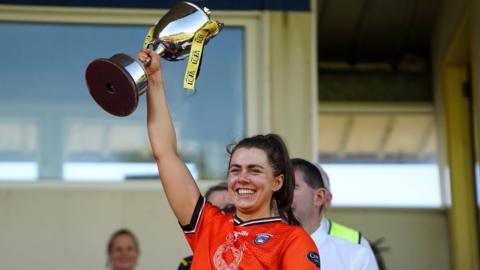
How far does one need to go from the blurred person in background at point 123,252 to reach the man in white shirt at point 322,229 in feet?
4.92

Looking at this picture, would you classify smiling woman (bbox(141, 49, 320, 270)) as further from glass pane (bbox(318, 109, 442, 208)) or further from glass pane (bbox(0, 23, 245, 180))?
glass pane (bbox(318, 109, 442, 208))

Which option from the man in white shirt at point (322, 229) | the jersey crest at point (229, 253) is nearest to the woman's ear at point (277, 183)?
the jersey crest at point (229, 253)

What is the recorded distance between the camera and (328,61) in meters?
11.1

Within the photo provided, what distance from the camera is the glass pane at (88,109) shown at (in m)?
7.61

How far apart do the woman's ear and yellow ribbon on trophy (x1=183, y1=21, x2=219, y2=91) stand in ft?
1.40

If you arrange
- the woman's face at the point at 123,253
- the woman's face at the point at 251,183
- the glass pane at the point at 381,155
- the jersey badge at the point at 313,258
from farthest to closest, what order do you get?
the glass pane at the point at 381,155 → the woman's face at the point at 123,253 → the woman's face at the point at 251,183 → the jersey badge at the point at 313,258

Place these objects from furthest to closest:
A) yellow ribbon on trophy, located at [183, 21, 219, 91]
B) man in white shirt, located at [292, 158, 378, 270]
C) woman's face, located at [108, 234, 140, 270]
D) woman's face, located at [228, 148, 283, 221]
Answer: woman's face, located at [108, 234, 140, 270], man in white shirt, located at [292, 158, 378, 270], yellow ribbon on trophy, located at [183, 21, 219, 91], woman's face, located at [228, 148, 283, 221]

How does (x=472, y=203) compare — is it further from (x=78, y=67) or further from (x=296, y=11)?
(x=78, y=67)

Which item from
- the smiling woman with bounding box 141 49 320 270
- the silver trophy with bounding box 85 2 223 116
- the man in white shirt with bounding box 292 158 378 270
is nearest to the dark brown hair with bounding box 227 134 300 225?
the smiling woman with bounding box 141 49 320 270

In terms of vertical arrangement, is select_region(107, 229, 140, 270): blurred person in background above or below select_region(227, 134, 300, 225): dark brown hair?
below

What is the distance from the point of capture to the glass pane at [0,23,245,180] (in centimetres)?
761

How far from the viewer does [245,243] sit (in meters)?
3.61

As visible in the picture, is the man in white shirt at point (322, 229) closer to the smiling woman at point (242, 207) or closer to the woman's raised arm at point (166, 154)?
the smiling woman at point (242, 207)

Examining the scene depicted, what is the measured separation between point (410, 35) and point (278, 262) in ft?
23.6
